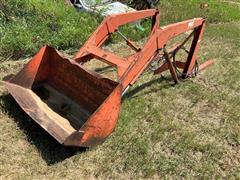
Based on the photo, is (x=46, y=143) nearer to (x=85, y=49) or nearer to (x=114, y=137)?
(x=114, y=137)

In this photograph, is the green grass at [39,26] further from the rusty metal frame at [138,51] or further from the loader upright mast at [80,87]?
the rusty metal frame at [138,51]

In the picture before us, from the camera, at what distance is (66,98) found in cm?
546

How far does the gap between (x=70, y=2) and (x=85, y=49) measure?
3.46m

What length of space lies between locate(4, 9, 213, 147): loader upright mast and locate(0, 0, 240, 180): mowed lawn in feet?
0.78

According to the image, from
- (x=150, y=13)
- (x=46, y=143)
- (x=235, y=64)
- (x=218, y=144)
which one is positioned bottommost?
(x=235, y=64)

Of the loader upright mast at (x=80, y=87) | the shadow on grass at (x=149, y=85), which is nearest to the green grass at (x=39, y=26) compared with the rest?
the loader upright mast at (x=80, y=87)

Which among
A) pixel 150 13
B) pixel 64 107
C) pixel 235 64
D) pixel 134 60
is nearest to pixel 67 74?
pixel 64 107

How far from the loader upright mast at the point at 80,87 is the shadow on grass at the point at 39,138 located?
0.71ft

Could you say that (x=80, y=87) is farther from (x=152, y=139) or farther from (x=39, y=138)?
(x=152, y=139)

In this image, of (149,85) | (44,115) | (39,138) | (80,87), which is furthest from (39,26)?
(39,138)

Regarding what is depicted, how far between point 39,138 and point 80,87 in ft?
2.54

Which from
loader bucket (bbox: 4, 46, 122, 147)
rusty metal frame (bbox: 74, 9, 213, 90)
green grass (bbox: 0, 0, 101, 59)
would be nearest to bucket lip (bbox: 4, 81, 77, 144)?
loader bucket (bbox: 4, 46, 122, 147)

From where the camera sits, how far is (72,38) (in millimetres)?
7547

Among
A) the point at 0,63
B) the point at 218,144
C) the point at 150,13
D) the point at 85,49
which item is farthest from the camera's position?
the point at 0,63
